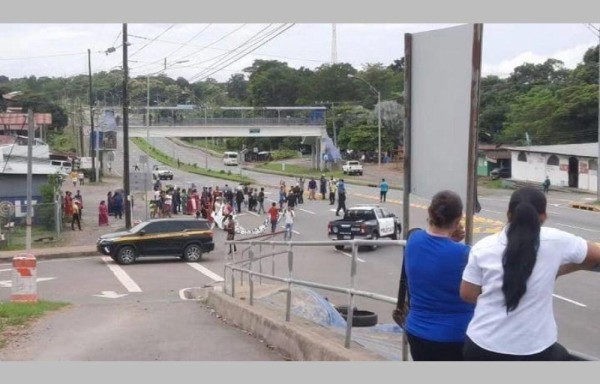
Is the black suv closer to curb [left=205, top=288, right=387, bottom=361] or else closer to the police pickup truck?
the police pickup truck

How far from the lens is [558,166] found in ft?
184

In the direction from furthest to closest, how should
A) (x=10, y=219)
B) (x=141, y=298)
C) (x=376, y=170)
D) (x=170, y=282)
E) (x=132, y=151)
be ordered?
(x=132, y=151) < (x=376, y=170) < (x=10, y=219) < (x=170, y=282) < (x=141, y=298)

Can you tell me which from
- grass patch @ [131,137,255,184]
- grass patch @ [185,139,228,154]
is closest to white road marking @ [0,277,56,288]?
grass patch @ [131,137,255,184]

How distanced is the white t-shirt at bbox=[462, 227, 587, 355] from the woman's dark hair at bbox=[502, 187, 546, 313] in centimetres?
4

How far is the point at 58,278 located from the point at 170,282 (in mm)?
3823

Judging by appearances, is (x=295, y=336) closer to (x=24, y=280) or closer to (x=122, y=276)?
(x=24, y=280)

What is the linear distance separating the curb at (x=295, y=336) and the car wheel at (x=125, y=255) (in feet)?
58.7

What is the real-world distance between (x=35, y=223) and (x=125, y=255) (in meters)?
8.80

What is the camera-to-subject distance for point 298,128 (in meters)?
86.8

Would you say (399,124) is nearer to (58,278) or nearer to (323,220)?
(323,220)

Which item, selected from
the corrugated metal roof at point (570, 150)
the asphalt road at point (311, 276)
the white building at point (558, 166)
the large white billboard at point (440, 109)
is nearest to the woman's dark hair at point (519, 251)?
the large white billboard at point (440, 109)

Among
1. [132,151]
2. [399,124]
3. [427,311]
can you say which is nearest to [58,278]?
[427,311]

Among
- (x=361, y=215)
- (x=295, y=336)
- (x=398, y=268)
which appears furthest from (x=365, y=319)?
(x=361, y=215)

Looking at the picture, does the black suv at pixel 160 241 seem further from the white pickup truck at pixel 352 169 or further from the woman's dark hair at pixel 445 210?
the white pickup truck at pixel 352 169
